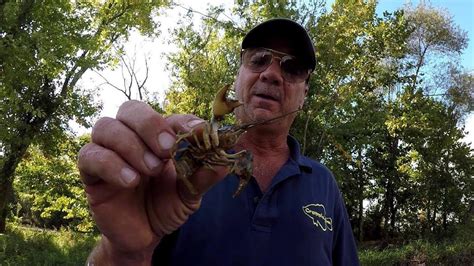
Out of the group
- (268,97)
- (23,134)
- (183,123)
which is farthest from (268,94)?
(23,134)

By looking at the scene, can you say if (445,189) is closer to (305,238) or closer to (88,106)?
(88,106)

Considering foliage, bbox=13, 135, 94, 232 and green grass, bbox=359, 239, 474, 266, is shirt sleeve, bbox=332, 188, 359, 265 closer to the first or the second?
green grass, bbox=359, 239, 474, 266

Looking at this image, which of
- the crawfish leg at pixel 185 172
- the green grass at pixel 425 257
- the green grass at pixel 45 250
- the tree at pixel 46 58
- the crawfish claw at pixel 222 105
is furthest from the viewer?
the green grass at pixel 425 257

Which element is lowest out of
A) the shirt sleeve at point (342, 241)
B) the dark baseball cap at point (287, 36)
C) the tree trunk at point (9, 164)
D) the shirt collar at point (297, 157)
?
the shirt sleeve at point (342, 241)

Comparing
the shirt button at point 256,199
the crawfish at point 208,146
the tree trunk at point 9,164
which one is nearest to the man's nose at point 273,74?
the shirt button at point 256,199

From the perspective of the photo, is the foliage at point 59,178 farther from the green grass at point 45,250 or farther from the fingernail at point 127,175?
the fingernail at point 127,175

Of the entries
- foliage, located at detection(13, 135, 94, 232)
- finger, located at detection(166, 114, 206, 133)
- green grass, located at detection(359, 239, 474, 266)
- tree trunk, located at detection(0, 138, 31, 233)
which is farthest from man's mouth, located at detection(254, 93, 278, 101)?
foliage, located at detection(13, 135, 94, 232)
